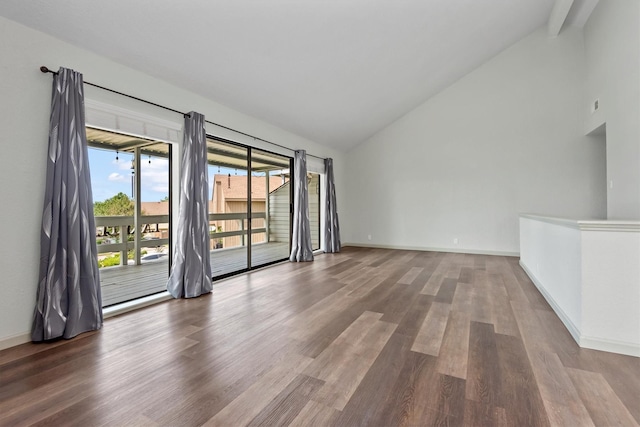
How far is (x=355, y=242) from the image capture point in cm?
785

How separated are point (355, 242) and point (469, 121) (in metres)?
3.92

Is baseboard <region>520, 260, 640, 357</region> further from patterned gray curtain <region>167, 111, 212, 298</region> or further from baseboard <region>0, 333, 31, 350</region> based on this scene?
baseboard <region>0, 333, 31, 350</region>

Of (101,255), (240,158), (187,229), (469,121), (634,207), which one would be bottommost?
(101,255)

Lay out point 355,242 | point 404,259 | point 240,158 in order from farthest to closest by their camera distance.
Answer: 1. point 355,242
2. point 404,259
3. point 240,158

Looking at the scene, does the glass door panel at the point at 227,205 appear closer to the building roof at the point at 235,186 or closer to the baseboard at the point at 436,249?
the building roof at the point at 235,186

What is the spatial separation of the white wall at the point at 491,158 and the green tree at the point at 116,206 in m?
5.21

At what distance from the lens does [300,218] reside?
578 cm

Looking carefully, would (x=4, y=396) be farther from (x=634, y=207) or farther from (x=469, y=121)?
(x=469, y=121)

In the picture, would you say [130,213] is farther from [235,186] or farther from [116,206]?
[235,186]

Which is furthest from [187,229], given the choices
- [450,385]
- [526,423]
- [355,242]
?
[355,242]

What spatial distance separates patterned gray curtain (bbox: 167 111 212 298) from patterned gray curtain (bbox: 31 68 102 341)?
92 centimetres

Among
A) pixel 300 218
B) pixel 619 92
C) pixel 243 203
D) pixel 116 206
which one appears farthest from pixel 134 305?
pixel 619 92

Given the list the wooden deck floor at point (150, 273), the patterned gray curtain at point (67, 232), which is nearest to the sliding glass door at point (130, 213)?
the wooden deck floor at point (150, 273)

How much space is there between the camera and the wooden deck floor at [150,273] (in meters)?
3.65
